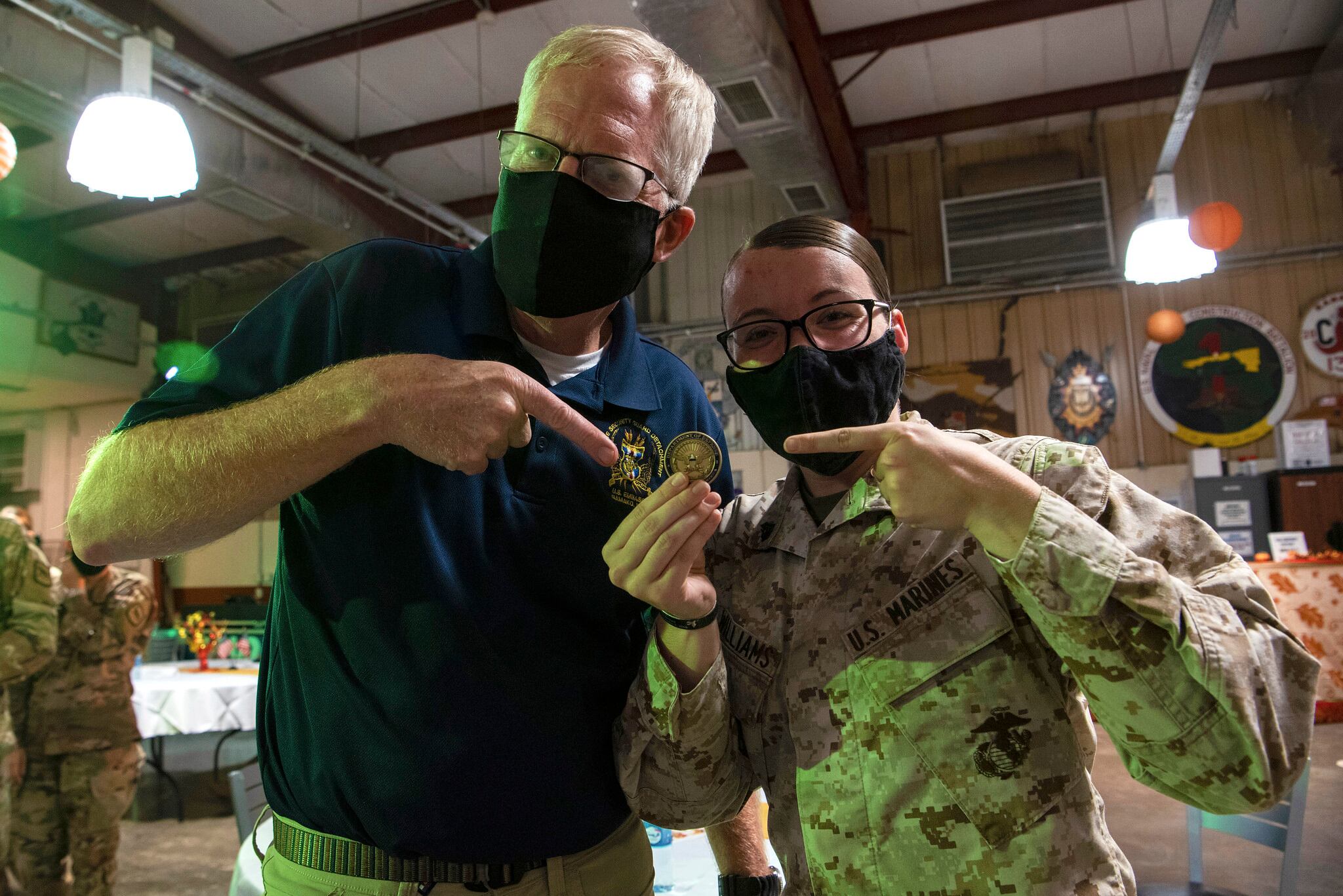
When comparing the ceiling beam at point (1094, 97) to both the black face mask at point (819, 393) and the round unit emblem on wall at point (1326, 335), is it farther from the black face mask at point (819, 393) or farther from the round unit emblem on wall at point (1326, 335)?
the black face mask at point (819, 393)

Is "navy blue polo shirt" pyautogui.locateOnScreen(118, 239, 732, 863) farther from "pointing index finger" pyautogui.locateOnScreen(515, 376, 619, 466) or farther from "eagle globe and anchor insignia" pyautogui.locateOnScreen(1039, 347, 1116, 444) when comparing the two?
"eagle globe and anchor insignia" pyautogui.locateOnScreen(1039, 347, 1116, 444)

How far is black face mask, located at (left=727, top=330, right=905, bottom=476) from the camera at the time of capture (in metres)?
1.39

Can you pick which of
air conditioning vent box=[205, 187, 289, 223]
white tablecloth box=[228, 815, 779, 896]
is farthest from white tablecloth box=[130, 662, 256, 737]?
air conditioning vent box=[205, 187, 289, 223]

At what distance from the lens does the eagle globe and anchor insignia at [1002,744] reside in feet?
4.04

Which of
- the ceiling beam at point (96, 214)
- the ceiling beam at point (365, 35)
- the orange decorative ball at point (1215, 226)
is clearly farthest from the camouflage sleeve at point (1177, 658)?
the ceiling beam at point (96, 214)

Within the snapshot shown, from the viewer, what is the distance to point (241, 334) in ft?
4.51

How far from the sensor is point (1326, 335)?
27.6 ft

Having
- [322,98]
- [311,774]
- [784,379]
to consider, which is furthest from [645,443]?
[322,98]

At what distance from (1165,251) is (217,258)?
1047 centimetres

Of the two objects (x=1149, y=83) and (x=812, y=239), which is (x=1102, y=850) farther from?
(x=1149, y=83)

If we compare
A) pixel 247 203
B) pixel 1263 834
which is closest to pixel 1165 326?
pixel 1263 834

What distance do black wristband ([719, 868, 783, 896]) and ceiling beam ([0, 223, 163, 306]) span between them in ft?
37.4

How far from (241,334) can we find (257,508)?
0.31m

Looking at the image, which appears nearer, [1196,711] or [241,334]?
[1196,711]
